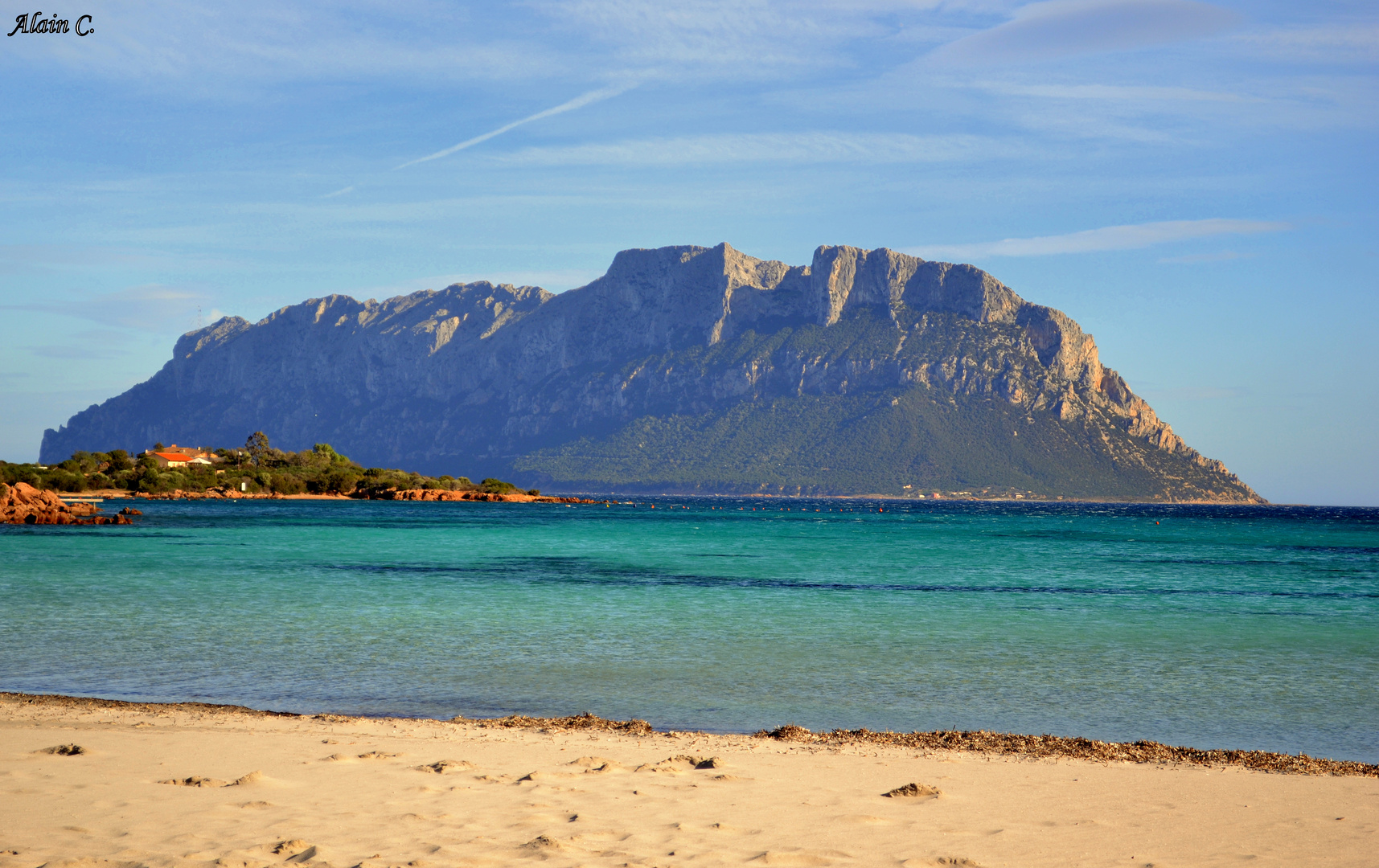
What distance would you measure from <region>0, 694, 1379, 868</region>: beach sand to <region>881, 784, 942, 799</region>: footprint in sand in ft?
0.08

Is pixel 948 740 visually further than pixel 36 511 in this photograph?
No

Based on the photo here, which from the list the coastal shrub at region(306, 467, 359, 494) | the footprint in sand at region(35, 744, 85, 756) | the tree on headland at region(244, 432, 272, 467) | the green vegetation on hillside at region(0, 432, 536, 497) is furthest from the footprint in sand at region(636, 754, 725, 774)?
the tree on headland at region(244, 432, 272, 467)

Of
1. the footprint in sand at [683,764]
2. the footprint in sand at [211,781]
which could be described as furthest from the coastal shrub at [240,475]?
the footprint in sand at [683,764]

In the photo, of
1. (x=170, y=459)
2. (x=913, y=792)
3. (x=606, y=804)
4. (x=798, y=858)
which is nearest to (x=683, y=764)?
(x=606, y=804)

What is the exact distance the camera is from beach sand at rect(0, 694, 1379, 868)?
24.0 ft

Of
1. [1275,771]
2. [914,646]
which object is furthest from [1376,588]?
[1275,771]

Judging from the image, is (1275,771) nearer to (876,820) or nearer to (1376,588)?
(876,820)

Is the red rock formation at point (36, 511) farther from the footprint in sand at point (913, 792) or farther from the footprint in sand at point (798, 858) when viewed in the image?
the footprint in sand at point (798, 858)

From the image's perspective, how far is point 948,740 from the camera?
37.0 ft

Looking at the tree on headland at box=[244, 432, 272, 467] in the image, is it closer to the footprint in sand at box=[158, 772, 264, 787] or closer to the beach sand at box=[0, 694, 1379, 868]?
the beach sand at box=[0, 694, 1379, 868]

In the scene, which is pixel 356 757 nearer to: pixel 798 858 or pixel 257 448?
pixel 798 858

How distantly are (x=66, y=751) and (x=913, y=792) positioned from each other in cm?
849

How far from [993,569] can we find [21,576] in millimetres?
34959

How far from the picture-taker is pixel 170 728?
11281 mm
